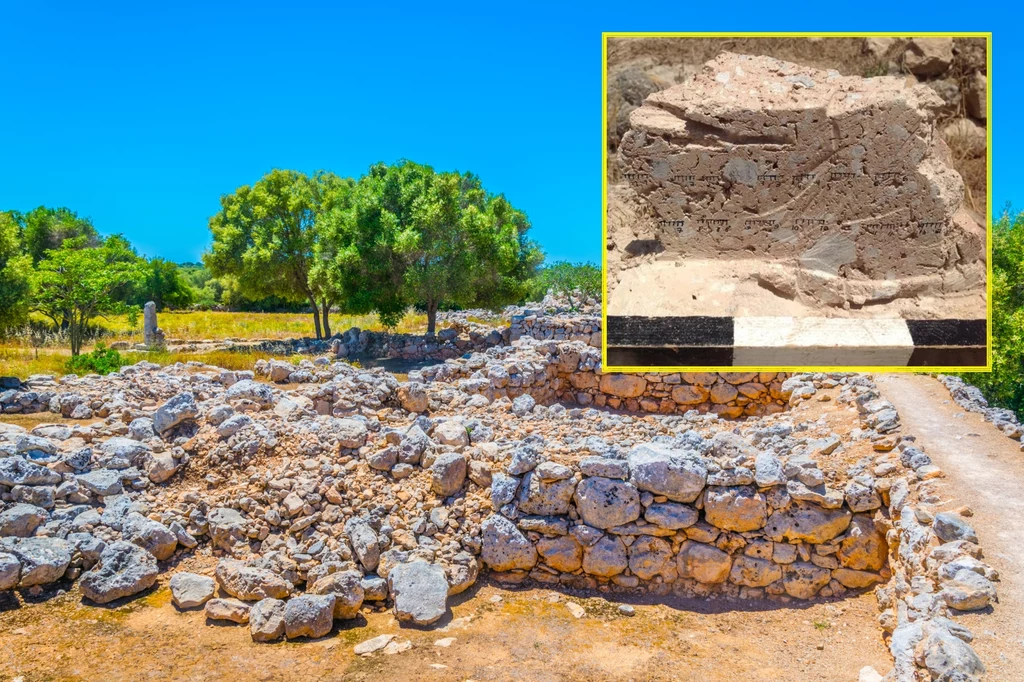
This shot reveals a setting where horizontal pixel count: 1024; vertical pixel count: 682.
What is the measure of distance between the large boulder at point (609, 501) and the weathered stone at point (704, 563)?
0.68 metres

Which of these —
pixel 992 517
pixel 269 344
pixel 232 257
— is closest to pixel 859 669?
pixel 992 517

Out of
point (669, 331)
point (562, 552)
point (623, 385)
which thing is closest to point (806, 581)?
point (562, 552)

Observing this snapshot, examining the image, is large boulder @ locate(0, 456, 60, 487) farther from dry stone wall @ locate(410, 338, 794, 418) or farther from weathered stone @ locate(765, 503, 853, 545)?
weathered stone @ locate(765, 503, 853, 545)

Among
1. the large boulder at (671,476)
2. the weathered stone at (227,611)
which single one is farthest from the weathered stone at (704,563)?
the weathered stone at (227,611)

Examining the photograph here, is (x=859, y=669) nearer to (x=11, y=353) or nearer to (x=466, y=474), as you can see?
(x=466, y=474)

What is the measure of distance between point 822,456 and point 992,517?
2209mm

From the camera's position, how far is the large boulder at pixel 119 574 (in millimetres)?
6825

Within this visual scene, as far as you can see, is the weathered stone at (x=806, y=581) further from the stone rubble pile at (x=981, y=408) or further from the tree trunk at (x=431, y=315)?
the tree trunk at (x=431, y=315)

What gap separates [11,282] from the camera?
64.1ft

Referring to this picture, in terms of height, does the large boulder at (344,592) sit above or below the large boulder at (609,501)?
below

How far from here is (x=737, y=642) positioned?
21.5 feet

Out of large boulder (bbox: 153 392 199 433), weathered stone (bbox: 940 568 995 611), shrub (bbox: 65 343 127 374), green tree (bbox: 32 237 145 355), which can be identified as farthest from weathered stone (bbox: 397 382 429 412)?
green tree (bbox: 32 237 145 355)

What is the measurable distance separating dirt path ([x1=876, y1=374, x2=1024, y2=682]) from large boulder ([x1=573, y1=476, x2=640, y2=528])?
3.07 meters

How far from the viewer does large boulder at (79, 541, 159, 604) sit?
6825 millimetres
